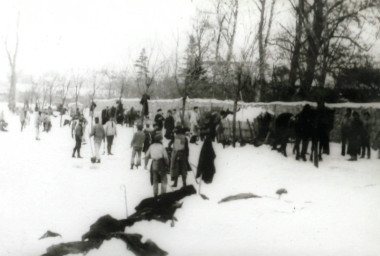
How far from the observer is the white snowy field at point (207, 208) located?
5.23 meters

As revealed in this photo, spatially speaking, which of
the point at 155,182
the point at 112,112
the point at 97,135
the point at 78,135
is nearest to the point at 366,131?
the point at 155,182

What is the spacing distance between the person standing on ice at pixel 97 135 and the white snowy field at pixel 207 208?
64 cm

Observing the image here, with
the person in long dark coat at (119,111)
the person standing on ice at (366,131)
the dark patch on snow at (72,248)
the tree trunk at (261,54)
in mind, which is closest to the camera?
the dark patch on snow at (72,248)

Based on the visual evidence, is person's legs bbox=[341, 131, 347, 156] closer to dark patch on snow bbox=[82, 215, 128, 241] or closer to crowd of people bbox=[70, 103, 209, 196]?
crowd of people bbox=[70, 103, 209, 196]

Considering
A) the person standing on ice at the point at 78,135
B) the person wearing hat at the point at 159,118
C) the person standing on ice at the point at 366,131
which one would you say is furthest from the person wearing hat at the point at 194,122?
the person standing on ice at the point at 366,131

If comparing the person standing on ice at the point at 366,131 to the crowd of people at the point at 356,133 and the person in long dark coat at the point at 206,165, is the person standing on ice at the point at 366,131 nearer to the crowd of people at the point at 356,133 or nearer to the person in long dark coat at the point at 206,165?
the crowd of people at the point at 356,133

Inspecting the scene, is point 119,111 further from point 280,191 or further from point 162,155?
point 280,191

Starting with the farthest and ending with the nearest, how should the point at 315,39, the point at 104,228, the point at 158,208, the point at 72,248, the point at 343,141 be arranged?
the point at 343,141
the point at 315,39
the point at 158,208
the point at 104,228
the point at 72,248

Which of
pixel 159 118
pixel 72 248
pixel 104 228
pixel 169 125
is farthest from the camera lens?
pixel 169 125

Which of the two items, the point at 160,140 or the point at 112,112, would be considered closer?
the point at 160,140

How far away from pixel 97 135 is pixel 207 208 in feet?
9.90

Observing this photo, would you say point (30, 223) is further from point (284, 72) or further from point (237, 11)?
point (284, 72)

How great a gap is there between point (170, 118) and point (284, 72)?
2.63 meters

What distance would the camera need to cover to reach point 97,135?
8.54 m
